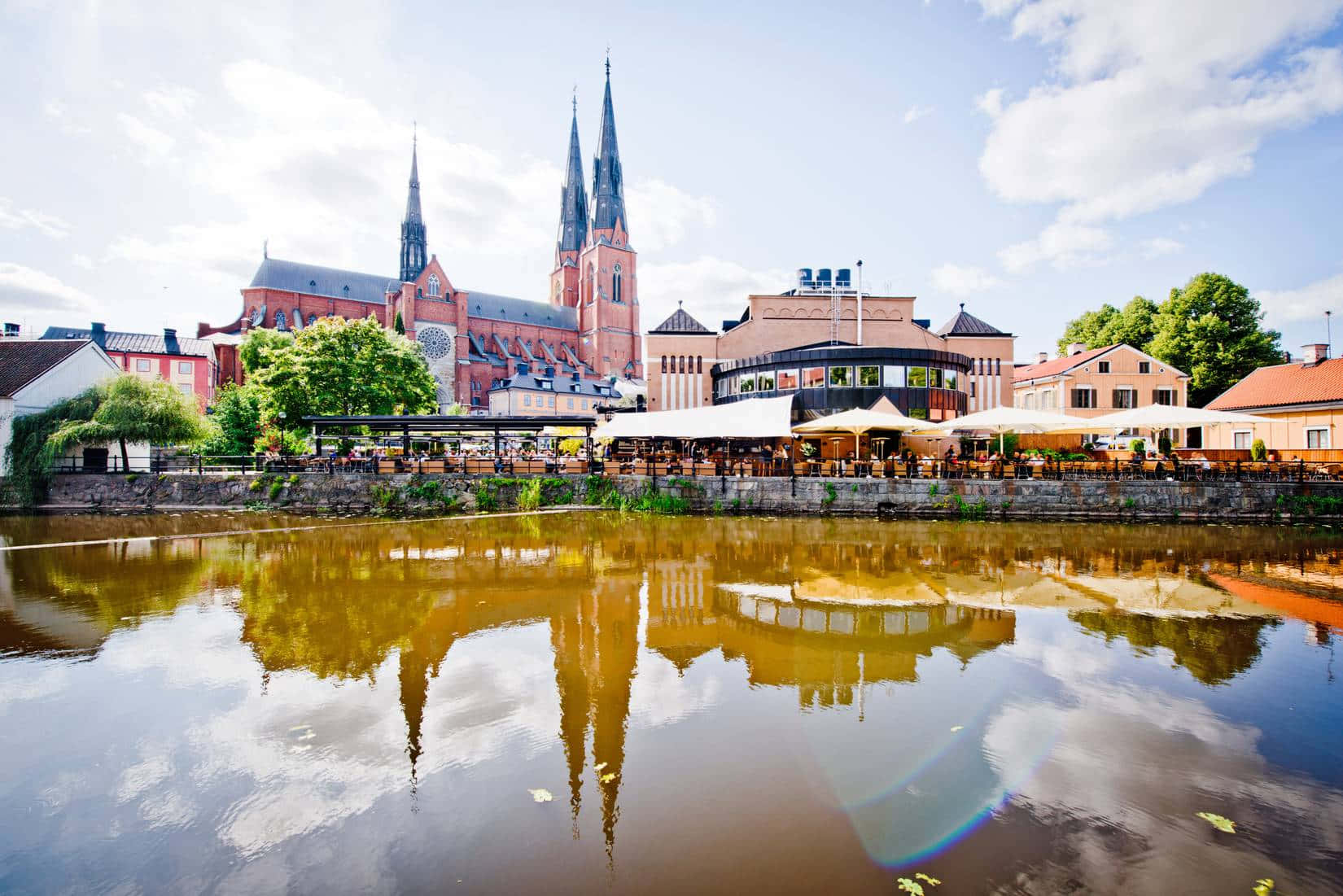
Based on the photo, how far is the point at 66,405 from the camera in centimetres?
2569

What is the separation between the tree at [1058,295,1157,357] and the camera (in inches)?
1665

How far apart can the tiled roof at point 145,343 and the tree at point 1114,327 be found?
241 feet

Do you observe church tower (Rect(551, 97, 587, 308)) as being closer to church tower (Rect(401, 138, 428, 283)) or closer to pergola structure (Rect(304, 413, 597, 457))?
church tower (Rect(401, 138, 428, 283))

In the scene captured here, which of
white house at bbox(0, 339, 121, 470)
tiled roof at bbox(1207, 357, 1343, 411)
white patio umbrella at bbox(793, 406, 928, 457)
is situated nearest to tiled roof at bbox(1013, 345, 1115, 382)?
tiled roof at bbox(1207, 357, 1343, 411)

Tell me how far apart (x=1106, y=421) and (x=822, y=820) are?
69.4 feet

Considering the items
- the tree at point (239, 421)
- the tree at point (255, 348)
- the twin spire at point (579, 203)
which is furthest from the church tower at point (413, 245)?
the tree at point (239, 421)

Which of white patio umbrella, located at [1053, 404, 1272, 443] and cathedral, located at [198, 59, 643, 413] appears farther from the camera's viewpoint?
cathedral, located at [198, 59, 643, 413]

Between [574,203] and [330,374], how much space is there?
65.6 m

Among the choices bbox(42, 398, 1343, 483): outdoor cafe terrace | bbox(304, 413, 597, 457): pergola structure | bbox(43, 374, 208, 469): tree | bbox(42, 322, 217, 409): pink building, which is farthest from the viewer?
bbox(42, 322, 217, 409): pink building

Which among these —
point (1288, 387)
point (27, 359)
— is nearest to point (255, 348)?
point (27, 359)

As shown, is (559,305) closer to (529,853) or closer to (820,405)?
(820,405)

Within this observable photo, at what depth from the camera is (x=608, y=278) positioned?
8256 centimetres

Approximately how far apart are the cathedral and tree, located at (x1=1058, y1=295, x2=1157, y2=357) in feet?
154

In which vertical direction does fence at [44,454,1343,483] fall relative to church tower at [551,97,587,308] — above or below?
below
